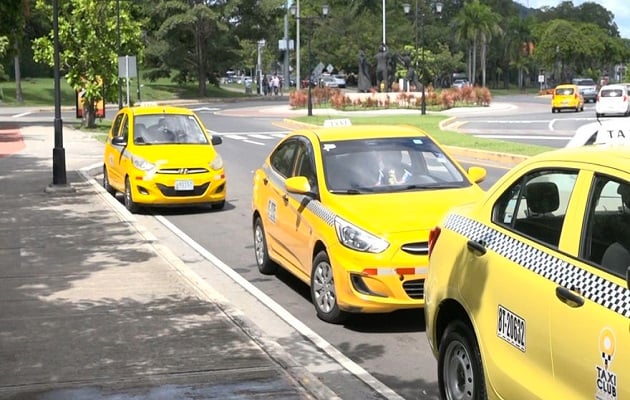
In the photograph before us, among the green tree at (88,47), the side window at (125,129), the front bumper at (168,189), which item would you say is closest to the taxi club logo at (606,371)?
the front bumper at (168,189)

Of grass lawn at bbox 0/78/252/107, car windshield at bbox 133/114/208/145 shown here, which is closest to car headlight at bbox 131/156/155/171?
car windshield at bbox 133/114/208/145

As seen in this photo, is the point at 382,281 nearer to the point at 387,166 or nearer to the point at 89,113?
the point at 387,166

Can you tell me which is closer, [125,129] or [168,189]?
[168,189]

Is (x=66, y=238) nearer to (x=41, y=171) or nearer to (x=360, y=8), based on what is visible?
(x=41, y=171)

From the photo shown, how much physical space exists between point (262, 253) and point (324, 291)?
234 centimetres

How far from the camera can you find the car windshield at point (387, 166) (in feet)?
28.1

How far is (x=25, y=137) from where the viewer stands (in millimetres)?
34062

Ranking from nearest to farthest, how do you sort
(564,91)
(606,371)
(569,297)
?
(606,371) < (569,297) < (564,91)

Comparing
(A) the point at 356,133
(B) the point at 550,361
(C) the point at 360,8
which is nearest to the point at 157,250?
(A) the point at 356,133

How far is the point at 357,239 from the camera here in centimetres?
748

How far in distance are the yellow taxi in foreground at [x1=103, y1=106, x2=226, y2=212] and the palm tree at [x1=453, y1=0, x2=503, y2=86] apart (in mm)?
95999

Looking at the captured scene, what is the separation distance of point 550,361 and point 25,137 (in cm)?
3228

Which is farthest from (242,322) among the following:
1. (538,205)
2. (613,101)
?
(613,101)

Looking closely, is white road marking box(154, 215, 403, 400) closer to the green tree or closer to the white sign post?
the white sign post
